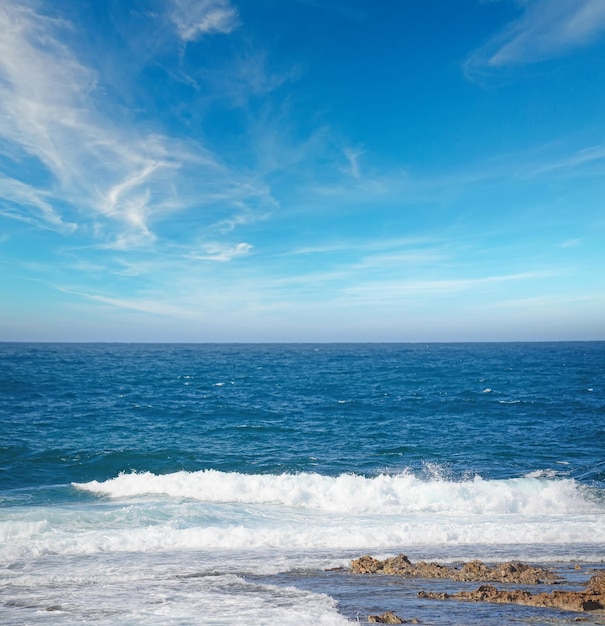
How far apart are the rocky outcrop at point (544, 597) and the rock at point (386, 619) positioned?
148cm

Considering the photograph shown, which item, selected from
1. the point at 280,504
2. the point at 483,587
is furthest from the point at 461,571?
Answer: the point at 280,504

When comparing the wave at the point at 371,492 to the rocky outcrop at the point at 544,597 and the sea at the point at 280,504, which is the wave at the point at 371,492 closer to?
the sea at the point at 280,504

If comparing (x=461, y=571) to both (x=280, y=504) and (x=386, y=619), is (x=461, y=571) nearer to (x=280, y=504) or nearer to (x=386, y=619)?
Answer: (x=386, y=619)

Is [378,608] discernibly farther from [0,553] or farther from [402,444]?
[402,444]

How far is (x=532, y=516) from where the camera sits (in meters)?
19.0

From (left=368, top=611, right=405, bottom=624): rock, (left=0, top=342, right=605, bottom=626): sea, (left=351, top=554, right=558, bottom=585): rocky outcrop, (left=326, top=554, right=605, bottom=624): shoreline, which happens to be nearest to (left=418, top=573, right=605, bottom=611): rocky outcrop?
(left=326, top=554, right=605, bottom=624): shoreline

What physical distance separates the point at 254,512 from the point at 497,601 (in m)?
11.4

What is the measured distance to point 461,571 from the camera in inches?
481

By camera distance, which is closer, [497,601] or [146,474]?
[497,601]

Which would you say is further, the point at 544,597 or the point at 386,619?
the point at 544,597

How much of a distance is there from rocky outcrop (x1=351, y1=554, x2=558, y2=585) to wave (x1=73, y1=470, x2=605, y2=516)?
24.8 ft

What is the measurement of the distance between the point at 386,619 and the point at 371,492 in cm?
1259

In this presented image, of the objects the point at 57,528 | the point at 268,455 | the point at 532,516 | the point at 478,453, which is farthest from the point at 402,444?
the point at 57,528

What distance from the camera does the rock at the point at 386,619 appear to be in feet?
30.7
